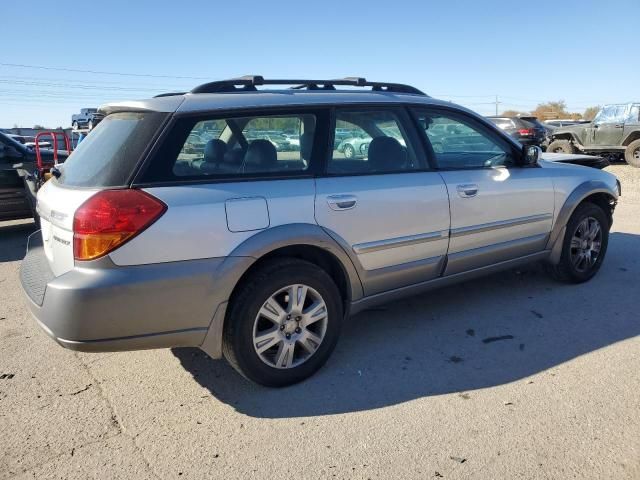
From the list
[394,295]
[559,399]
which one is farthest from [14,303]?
[559,399]

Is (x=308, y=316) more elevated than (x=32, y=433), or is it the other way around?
(x=308, y=316)

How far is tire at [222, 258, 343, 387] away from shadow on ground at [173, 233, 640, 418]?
14 cm

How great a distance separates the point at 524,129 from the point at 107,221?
16.2 metres

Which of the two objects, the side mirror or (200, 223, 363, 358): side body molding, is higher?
the side mirror

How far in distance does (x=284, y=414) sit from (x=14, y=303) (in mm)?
3096

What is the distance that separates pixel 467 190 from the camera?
379cm

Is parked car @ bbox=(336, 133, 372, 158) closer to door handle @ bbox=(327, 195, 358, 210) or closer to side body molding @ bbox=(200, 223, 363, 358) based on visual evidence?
door handle @ bbox=(327, 195, 358, 210)

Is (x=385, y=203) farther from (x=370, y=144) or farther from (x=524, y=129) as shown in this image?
(x=524, y=129)

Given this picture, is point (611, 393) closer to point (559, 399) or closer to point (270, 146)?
point (559, 399)

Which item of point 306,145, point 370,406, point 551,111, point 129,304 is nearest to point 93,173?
point 129,304

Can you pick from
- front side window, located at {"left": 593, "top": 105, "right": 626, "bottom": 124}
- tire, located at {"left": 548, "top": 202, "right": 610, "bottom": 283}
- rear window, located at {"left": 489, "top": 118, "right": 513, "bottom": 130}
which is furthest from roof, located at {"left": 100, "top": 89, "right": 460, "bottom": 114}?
front side window, located at {"left": 593, "top": 105, "right": 626, "bottom": 124}

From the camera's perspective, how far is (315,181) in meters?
3.13

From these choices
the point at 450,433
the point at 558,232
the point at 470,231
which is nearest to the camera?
the point at 450,433

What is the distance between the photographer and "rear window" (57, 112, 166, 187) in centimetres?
268
